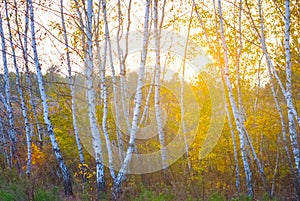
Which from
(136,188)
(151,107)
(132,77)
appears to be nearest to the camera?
(136,188)

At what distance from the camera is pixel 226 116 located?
13.1 meters

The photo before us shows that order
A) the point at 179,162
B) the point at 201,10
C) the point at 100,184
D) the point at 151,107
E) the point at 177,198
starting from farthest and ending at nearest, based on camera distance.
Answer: the point at 151,107 < the point at 179,162 < the point at 201,10 < the point at 100,184 < the point at 177,198

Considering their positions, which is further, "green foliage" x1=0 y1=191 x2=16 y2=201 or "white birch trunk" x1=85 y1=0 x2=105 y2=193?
"white birch trunk" x1=85 y1=0 x2=105 y2=193

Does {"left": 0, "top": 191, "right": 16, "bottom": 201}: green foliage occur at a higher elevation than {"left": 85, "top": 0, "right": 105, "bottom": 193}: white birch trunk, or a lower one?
lower

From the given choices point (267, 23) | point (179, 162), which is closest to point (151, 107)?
point (179, 162)

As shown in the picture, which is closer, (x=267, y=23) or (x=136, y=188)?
(x=136, y=188)

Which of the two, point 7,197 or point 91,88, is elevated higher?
point 91,88

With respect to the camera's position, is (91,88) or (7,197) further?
(91,88)

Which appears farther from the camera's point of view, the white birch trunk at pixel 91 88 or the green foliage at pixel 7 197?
the white birch trunk at pixel 91 88

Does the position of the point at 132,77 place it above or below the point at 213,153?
above

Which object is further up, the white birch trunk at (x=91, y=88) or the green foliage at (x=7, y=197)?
the white birch trunk at (x=91, y=88)

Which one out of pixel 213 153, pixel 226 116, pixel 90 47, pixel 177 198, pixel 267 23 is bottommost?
pixel 177 198

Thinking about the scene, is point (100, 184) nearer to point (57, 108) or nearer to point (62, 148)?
point (62, 148)

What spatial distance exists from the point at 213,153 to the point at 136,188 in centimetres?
352
